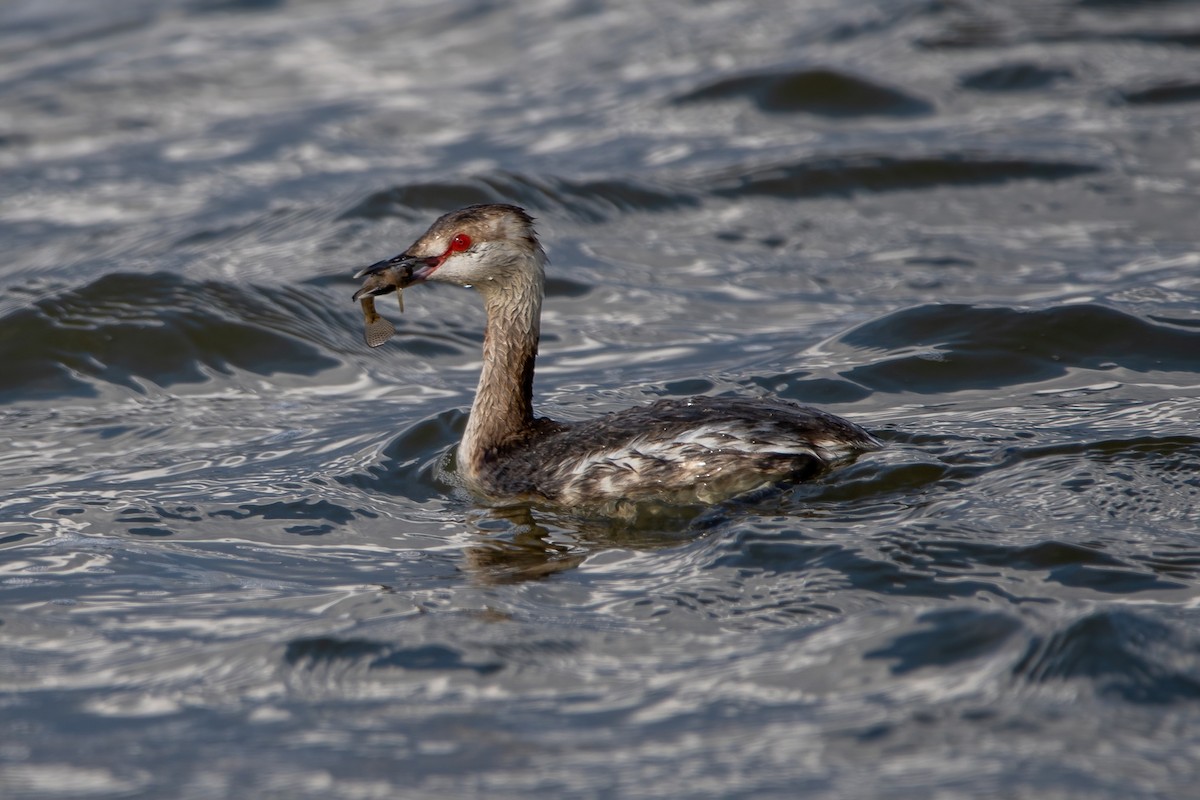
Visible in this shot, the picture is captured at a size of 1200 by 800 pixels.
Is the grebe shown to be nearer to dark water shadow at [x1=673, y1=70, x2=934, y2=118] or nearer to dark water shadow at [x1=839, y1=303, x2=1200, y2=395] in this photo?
dark water shadow at [x1=839, y1=303, x2=1200, y2=395]

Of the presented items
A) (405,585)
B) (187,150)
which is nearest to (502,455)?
(405,585)

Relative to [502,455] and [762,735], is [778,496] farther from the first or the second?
[762,735]

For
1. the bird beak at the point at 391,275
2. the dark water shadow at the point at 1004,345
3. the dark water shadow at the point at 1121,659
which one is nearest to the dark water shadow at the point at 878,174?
the dark water shadow at the point at 1004,345

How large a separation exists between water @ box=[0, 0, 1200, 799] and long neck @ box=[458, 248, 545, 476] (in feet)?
1.29

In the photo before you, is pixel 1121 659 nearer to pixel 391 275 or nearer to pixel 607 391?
pixel 391 275

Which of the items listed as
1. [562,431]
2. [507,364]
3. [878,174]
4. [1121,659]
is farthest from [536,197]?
[1121,659]

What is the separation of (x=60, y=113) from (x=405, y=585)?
10228mm

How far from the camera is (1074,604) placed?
18.8 ft

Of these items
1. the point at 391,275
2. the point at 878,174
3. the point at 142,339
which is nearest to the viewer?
the point at 391,275

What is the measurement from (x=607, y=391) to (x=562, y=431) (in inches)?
56.5

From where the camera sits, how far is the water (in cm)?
521

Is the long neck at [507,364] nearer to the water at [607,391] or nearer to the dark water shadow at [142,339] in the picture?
the water at [607,391]

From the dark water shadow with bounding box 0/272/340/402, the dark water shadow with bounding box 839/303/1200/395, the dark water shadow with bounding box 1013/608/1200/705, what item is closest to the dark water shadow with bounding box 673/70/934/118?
the dark water shadow with bounding box 839/303/1200/395

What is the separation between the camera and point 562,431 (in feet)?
25.8
